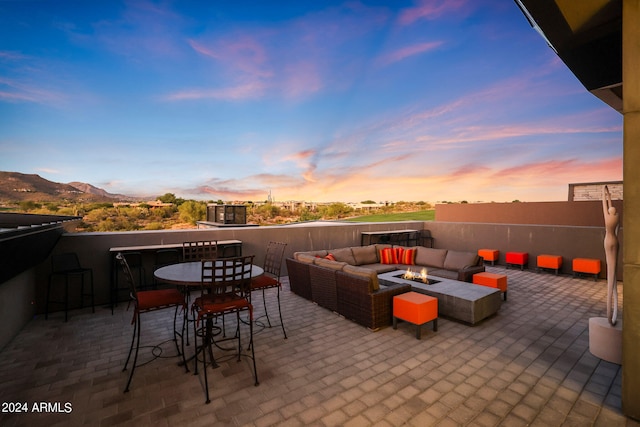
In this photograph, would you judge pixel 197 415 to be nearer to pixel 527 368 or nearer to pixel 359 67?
pixel 527 368

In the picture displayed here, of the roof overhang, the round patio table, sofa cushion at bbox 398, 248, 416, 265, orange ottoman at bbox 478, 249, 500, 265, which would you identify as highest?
the roof overhang

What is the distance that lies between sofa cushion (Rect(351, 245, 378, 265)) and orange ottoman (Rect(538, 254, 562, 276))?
472 cm

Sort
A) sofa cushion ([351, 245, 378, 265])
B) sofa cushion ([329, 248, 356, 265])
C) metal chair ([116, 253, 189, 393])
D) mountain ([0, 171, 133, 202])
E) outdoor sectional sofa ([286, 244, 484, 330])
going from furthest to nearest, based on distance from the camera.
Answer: mountain ([0, 171, 133, 202]) < sofa cushion ([351, 245, 378, 265]) < sofa cushion ([329, 248, 356, 265]) < outdoor sectional sofa ([286, 244, 484, 330]) < metal chair ([116, 253, 189, 393])

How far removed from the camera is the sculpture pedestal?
2.86m

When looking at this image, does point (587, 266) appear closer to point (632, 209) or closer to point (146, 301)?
point (632, 209)

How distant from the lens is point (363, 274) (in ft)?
12.6

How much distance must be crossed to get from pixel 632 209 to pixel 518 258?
23.0 ft

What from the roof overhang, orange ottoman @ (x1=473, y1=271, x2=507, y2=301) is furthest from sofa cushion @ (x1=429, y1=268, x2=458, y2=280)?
the roof overhang

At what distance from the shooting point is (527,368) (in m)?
2.76

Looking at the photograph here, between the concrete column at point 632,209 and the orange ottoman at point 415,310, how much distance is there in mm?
1733

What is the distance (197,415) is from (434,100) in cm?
1375

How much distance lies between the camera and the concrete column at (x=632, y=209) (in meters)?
1.99

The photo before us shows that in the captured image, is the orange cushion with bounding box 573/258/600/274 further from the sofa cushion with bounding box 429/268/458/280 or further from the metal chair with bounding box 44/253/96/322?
the metal chair with bounding box 44/253/96/322

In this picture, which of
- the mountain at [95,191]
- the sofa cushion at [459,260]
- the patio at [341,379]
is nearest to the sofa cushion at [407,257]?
the sofa cushion at [459,260]
